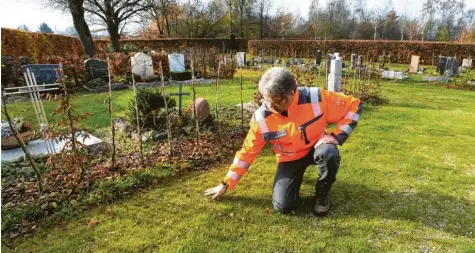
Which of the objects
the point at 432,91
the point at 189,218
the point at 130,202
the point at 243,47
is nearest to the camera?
the point at 189,218

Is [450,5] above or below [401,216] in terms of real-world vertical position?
above

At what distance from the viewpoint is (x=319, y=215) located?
3.32 metres

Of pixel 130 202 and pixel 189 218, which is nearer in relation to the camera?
pixel 189 218

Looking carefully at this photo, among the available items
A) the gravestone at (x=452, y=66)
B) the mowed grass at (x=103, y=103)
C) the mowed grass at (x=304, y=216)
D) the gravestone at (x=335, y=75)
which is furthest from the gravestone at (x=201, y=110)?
the gravestone at (x=452, y=66)

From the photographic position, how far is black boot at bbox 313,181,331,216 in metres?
3.26

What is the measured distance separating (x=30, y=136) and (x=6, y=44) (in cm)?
1258

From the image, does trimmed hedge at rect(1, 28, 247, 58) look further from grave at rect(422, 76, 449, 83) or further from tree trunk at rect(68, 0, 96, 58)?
grave at rect(422, 76, 449, 83)

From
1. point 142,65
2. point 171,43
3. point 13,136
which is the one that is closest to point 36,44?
point 142,65

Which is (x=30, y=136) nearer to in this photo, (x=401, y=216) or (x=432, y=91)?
(x=401, y=216)

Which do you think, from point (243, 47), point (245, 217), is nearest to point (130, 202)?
point (245, 217)

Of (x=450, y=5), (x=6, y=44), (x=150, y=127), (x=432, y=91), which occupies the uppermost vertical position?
(x=450, y=5)

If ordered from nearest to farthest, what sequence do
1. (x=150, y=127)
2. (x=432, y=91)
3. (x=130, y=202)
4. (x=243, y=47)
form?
(x=130, y=202), (x=150, y=127), (x=432, y=91), (x=243, y=47)

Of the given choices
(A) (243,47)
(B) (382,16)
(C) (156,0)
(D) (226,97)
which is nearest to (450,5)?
(B) (382,16)

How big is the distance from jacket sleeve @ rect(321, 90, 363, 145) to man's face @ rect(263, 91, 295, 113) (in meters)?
0.47
